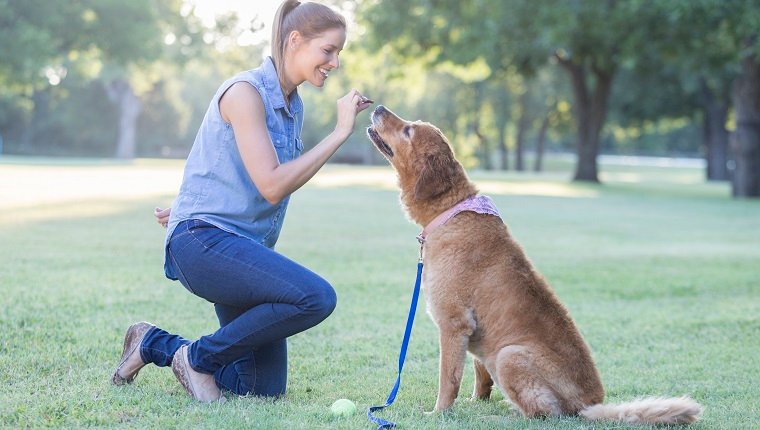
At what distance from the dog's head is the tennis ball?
1193 millimetres

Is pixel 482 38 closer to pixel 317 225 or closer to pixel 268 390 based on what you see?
pixel 317 225

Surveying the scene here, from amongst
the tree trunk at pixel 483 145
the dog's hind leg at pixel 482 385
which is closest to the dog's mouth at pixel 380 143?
the dog's hind leg at pixel 482 385

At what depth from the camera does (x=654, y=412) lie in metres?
4.32

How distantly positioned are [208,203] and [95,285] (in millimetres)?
4459

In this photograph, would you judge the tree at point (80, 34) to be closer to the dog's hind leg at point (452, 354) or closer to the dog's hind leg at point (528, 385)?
the dog's hind leg at point (452, 354)

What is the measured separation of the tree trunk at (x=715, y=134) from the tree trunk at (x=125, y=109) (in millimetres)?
Result: 40894

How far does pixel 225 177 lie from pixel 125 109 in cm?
6545

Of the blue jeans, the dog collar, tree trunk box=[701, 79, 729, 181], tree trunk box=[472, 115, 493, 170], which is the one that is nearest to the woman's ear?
the blue jeans

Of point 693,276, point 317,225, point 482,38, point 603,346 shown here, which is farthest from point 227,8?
point 603,346

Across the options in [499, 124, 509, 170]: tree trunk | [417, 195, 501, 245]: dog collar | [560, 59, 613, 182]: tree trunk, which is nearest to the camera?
[417, 195, 501, 245]: dog collar

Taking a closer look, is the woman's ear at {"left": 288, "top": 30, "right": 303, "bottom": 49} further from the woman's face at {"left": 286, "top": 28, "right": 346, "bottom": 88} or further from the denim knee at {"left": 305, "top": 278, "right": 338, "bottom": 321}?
the denim knee at {"left": 305, "top": 278, "right": 338, "bottom": 321}

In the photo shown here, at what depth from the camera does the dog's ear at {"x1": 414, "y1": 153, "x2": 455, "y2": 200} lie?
493cm

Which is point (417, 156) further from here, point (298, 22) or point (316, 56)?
point (298, 22)

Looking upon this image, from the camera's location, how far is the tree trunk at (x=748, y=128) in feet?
92.9
